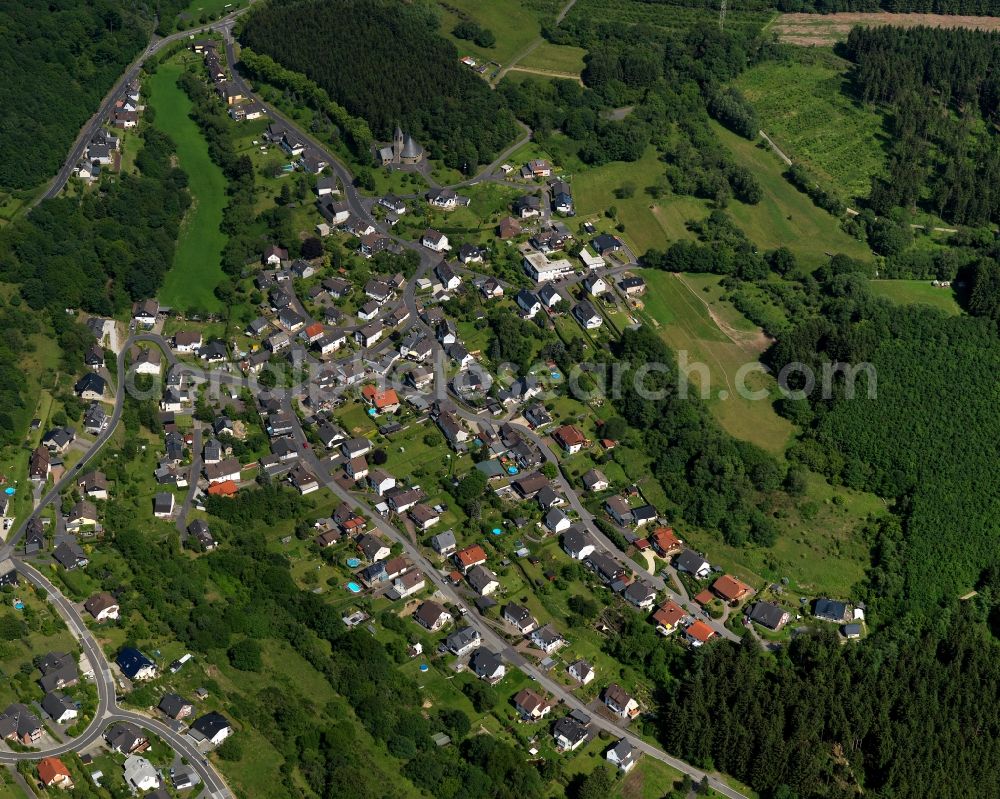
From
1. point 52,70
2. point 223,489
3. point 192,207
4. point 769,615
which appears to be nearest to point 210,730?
point 223,489

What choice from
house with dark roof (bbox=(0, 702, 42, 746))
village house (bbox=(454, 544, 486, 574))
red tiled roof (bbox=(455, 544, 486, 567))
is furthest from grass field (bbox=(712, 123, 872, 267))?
house with dark roof (bbox=(0, 702, 42, 746))

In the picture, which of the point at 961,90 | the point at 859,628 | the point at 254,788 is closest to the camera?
the point at 254,788

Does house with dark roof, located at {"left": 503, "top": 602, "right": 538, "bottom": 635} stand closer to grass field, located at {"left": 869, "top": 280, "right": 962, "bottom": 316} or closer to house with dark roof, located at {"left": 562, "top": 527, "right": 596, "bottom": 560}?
house with dark roof, located at {"left": 562, "top": 527, "right": 596, "bottom": 560}

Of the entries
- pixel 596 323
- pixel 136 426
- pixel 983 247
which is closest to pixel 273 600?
pixel 136 426

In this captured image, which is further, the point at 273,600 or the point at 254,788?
the point at 273,600

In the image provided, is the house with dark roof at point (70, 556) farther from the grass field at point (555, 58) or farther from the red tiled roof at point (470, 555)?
the grass field at point (555, 58)

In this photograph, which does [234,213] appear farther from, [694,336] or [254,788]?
[254,788]

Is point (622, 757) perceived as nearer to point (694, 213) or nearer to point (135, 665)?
point (135, 665)
